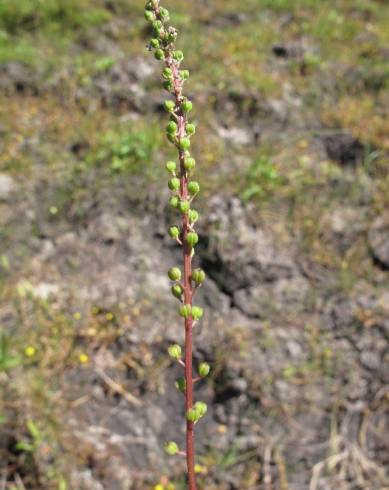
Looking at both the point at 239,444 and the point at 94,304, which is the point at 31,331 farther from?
the point at 239,444

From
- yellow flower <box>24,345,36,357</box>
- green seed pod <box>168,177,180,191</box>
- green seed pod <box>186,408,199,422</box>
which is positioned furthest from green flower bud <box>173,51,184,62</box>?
yellow flower <box>24,345,36,357</box>

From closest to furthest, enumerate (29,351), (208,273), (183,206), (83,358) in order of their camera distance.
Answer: (183,206)
(29,351)
(83,358)
(208,273)

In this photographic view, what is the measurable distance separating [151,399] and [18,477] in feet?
3.07

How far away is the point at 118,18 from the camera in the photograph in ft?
22.9

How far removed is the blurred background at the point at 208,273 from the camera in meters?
3.20

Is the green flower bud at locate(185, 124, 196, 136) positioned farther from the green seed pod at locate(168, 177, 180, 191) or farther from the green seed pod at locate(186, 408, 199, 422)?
the green seed pod at locate(186, 408, 199, 422)

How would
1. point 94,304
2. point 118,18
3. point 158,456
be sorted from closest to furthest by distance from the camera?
1. point 158,456
2. point 94,304
3. point 118,18

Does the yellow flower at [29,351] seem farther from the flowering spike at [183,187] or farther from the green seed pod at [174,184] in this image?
the green seed pod at [174,184]

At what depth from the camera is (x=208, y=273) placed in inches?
158

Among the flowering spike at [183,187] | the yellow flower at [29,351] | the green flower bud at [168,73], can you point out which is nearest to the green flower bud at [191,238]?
the flowering spike at [183,187]

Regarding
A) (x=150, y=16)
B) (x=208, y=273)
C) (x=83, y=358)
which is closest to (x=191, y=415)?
(x=150, y=16)

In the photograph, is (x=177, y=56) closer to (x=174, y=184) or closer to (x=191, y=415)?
(x=174, y=184)

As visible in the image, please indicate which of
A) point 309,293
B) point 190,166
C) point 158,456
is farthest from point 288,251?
point 190,166

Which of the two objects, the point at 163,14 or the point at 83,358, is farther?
the point at 83,358
